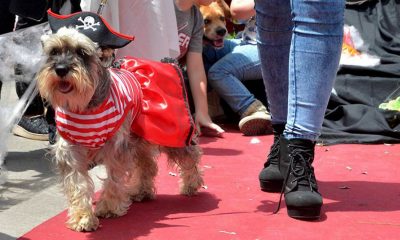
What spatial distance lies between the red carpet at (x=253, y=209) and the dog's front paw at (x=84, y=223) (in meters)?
0.03

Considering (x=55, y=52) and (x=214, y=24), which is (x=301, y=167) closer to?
(x=55, y=52)

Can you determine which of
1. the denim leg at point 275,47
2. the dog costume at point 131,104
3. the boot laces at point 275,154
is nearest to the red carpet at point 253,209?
the boot laces at point 275,154

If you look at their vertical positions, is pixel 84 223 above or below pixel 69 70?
below

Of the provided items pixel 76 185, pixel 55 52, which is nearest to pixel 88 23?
pixel 55 52

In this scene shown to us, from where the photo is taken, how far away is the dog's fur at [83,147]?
2.83 m

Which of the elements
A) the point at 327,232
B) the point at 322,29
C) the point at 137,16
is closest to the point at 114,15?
the point at 137,16

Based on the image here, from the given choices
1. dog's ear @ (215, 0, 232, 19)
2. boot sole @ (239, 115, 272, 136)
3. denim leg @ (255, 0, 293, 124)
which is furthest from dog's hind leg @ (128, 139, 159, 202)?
dog's ear @ (215, 0, 232, 19)

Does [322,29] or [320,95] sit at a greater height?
[322,29]

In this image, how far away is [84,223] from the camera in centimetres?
290

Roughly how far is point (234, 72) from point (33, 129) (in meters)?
1.63

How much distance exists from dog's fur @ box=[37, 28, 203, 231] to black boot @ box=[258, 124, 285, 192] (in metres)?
0.65

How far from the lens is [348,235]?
9.33 feet

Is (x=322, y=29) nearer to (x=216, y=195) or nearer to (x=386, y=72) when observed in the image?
(x=216, y=195)

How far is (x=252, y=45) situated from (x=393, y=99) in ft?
4.09
